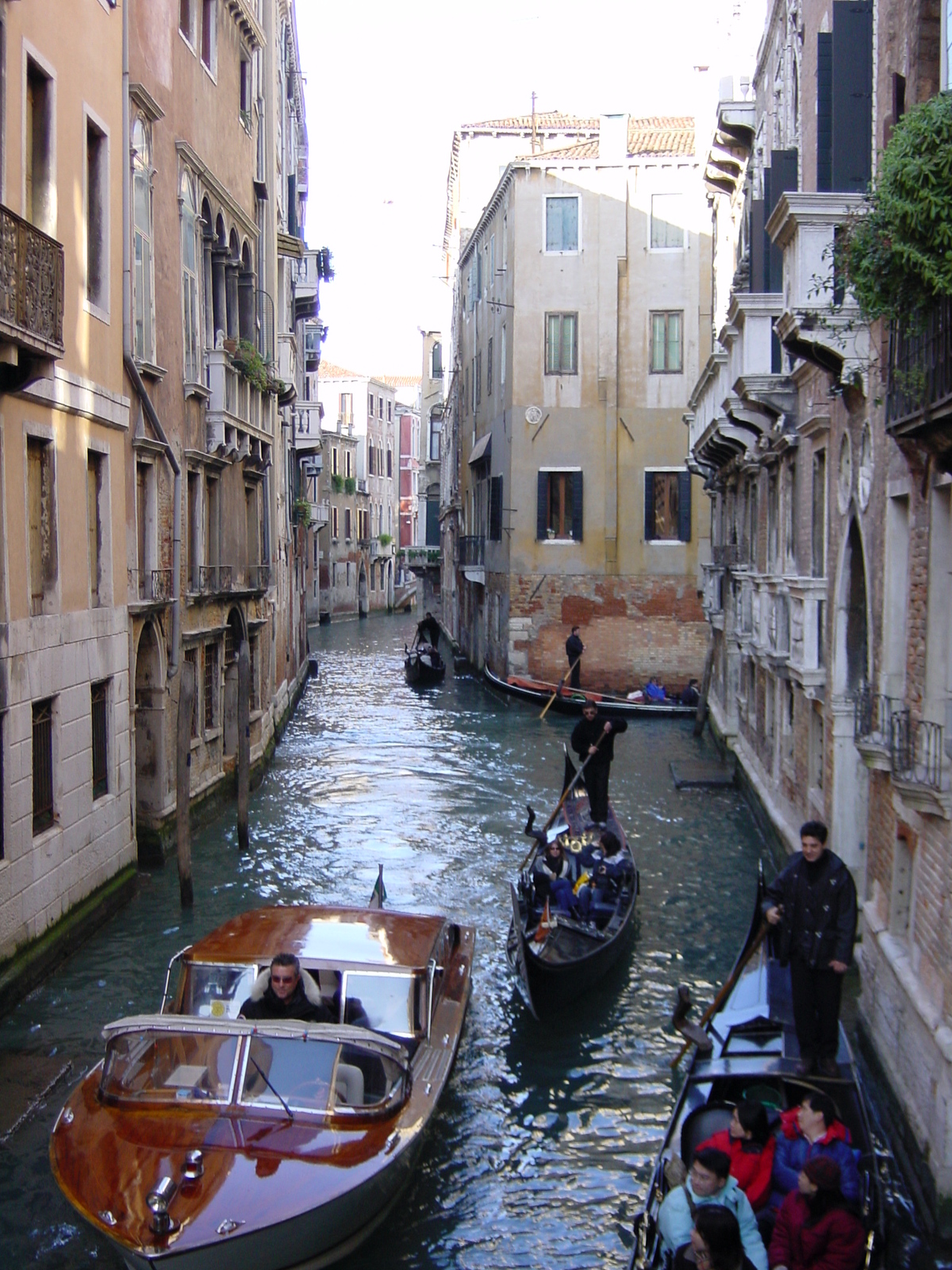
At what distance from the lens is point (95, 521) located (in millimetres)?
10008

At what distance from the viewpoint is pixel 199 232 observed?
13.7 metres

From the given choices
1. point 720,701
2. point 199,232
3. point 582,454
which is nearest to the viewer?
point 199,232

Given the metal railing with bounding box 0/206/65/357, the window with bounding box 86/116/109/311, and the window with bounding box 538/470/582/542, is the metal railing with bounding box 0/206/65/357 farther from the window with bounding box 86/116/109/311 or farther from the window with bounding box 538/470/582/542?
the window with bounding box 538/470/582/542

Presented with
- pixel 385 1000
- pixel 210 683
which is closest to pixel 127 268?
pixel 210 683

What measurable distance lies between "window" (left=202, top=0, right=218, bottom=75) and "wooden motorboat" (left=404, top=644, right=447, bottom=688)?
1474cm

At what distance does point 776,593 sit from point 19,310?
7118mm

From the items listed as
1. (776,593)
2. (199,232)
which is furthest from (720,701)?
(199,232)

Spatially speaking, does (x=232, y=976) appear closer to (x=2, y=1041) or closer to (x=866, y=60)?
(x=2, y=1041)

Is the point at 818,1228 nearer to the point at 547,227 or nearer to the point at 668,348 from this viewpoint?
the point at 668,348

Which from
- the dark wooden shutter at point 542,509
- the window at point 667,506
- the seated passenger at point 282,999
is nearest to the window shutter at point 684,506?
the window at point 667,506

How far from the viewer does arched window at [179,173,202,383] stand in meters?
12.8

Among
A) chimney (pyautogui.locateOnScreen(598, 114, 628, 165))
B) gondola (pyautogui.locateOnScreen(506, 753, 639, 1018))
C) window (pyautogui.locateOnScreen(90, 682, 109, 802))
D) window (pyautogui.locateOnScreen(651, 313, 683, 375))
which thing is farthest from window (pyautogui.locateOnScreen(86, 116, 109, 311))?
chimney (pyautogui.locateOnScreen(598, 114, 628, 165))

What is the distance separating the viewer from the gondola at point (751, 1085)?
483cm

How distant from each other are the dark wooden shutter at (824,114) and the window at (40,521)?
5.53 metres
